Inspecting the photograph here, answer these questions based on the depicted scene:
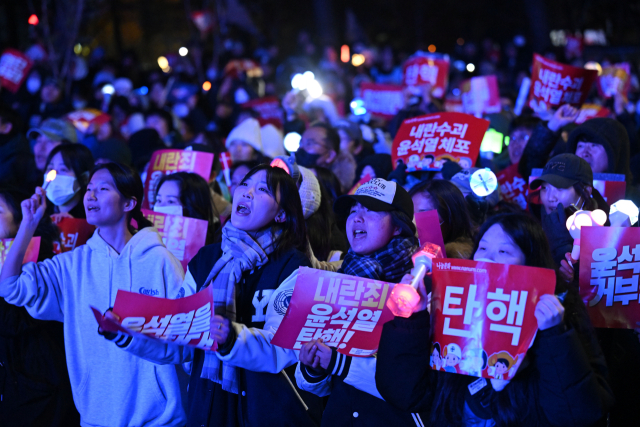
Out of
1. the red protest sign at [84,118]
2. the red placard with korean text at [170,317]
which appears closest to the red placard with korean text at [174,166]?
the red placard with korean text at [170,317]

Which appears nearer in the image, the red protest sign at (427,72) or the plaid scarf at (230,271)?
the plaid scarf at (230,271)

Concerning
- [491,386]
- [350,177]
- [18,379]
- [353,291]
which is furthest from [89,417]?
[350,177]

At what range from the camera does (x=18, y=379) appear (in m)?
4.16

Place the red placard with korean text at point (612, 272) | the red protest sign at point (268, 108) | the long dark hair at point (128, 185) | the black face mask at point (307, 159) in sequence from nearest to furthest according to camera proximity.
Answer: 1. the red placard with korean text at point (612, 272)
2. the long dark hair at point (128, 185)
3. the black face mask at point (307, 159)
4. the red protest sign at point (268, 108)

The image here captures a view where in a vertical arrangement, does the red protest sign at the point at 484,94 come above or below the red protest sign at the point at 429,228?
above

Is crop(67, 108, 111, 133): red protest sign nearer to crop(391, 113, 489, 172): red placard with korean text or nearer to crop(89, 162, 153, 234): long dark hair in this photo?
crop(391, 113, 489, 172): red placard with korean text

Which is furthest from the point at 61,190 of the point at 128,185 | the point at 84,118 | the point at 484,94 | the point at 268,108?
the point at 484,94

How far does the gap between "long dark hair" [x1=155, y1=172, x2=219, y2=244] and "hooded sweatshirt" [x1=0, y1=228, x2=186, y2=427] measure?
1257 millimetres

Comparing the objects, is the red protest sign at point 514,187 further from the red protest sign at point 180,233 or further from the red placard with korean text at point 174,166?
the red protest sign at point 180,233

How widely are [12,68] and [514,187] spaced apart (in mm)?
8731

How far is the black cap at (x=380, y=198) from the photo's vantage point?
130 inches

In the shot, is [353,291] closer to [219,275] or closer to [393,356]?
[393,356]

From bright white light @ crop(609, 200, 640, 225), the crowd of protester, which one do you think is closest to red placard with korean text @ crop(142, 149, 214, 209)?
the crowd of protester

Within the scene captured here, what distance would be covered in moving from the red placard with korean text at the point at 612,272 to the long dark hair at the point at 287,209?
4.69 ft
